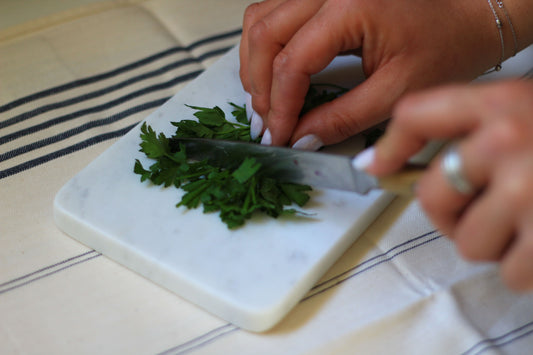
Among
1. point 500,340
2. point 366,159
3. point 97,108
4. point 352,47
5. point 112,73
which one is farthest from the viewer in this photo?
point 112,73

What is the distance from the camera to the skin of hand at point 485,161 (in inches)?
31.6

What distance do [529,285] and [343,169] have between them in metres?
0.43

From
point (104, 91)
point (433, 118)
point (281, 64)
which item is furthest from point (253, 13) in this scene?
point (433, 118)

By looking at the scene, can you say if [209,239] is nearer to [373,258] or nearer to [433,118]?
[373,258]

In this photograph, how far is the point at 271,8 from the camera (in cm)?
157

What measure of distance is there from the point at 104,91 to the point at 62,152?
294 mm

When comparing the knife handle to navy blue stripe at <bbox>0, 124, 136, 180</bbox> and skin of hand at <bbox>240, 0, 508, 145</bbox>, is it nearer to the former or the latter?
skin of hand at <bbox>240, 0, 508, 145</bbox>

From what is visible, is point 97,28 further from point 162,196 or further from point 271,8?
point 162,196

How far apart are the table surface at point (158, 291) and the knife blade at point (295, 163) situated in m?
0.21

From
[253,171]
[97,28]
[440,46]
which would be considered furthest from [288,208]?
[97,28]

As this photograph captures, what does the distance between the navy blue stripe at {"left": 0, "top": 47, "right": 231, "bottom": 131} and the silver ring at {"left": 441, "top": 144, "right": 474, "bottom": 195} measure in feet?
4.10

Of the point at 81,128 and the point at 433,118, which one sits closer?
the point at 433,118

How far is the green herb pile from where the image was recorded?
130 cm

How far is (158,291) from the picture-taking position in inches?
50.9
